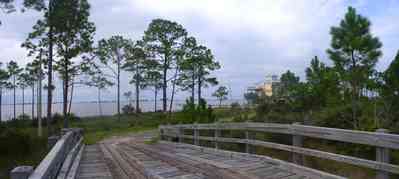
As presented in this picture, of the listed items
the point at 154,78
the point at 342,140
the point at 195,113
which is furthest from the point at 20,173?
the point at 154,78

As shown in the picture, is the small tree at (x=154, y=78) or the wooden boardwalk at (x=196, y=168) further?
the small tree at (x=154, y=78)

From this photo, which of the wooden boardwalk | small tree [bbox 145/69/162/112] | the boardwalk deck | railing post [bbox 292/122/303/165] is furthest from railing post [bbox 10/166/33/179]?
small tree [bbox 145/69/162/112]

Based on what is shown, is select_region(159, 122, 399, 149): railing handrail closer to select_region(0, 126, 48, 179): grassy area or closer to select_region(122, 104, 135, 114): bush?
select_region(0, 126, 48, 179): grassy area

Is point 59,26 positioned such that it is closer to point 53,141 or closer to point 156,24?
point 156,24

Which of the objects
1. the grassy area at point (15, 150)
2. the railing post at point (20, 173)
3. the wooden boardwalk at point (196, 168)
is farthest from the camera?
the grassy area at point (15, 150)

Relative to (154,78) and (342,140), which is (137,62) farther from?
(342,140)

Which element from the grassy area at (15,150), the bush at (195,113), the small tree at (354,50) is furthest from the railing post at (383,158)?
the small tree at (354,50)

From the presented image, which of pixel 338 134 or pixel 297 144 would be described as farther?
pixel 297 144

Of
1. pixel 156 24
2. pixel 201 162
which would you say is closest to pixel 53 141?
pixel 201 162

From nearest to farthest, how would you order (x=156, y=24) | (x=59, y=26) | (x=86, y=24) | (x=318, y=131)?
(x=318, y=131) < (x=59, y=26) < (x=86, y=24) < (x=156, y=24)

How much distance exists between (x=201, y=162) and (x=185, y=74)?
29767 mm

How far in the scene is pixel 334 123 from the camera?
13.9 m

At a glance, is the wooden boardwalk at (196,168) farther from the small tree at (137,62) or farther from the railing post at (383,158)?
the small tree at (137,62)

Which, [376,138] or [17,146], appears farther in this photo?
[17,146]
